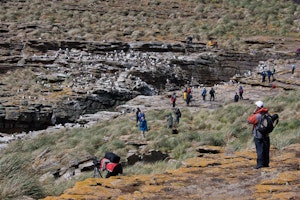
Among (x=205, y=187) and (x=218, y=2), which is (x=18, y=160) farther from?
(x=218, y=2)

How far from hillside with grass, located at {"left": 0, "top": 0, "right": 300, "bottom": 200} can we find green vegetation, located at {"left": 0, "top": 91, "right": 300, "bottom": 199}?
4cm

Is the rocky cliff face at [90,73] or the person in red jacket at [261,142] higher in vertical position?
the person in red jacket at [261,142]

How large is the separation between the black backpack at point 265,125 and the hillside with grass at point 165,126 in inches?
27.7

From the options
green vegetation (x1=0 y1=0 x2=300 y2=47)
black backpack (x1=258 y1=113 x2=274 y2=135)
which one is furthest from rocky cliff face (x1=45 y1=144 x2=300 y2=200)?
green vegetation (x1=0 y1=0 x2=300 y2=47)

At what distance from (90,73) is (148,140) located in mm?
14820

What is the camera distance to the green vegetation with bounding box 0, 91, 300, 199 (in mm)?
7484

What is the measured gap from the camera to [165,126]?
19891 mm

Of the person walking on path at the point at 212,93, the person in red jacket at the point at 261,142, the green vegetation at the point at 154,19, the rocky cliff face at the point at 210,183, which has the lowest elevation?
the person walking on path at the point at 212,93

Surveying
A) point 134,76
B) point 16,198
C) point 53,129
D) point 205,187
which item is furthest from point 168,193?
point 134,76

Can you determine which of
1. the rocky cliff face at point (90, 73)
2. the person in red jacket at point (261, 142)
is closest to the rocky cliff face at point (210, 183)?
the person in red jacket at point (261, 142)

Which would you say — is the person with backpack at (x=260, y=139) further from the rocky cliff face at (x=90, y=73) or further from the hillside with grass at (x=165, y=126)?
the rocky cliff face at (x=90, y=73)

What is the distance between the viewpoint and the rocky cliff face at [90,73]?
25297 millimetres

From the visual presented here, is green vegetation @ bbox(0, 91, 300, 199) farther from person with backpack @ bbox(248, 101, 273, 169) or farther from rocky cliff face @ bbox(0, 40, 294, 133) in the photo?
rocky cliff face @ bbox(0, 40, 294, 133)

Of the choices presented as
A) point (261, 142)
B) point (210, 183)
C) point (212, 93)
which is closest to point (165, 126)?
point (212, 93)
